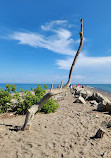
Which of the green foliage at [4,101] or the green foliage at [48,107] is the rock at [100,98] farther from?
the green foliage at [4,101]

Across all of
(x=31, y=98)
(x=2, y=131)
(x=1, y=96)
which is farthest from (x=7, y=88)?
(x=2, y=131)

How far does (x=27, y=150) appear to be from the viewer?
4.79 m

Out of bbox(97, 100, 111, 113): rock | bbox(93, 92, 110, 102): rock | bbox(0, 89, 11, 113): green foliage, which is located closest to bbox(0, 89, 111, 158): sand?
bbox(97, 100, 111, 113): rock

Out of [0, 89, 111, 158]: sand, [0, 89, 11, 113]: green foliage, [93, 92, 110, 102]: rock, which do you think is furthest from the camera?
[93, 92, 110, 102]: rock

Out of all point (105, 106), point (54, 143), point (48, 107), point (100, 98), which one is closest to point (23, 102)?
point (48, 107)

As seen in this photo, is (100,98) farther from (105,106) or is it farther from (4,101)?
(4,101)

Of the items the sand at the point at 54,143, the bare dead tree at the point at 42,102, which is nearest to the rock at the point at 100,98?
the sand at the point at 54,143

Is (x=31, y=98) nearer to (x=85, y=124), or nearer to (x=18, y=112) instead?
(x=18, y=112)

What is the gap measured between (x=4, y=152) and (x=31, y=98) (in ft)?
20.3

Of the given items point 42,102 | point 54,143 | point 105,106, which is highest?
point 42,102

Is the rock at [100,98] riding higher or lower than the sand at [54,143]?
higher

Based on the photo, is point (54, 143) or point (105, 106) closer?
point (54, 143)

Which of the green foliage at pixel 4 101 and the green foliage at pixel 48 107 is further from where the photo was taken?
the green foliage at pixel 4 101

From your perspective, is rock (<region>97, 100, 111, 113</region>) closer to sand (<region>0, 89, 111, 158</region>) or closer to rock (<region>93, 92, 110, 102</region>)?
rock (<region>93, 92, 110, 102</region>)
